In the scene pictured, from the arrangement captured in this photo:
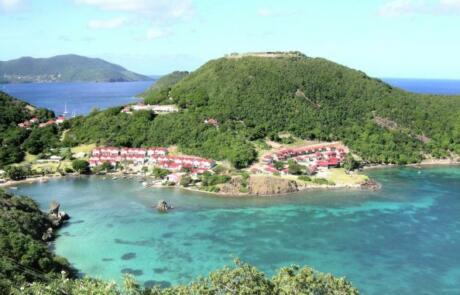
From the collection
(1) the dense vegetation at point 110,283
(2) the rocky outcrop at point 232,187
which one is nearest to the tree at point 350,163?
(2) the rocky outcrop at point 232,187

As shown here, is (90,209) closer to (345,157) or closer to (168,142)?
(168,142)

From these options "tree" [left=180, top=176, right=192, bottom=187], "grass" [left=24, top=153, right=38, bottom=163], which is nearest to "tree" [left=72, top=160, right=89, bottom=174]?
"grass" [left=24, top=153, right=38, bottom=163]

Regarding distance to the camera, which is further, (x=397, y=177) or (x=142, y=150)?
(x=142, y=150)

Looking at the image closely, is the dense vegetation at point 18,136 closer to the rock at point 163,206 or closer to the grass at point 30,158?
the grass at point 30,158

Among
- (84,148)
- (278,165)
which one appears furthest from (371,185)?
(84,148)

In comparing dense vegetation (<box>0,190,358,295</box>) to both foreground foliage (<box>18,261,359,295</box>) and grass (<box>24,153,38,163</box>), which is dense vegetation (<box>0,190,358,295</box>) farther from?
grass (<box>24,153,38,163</box>)

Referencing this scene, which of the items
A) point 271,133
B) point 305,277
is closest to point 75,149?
point 271,133
